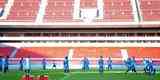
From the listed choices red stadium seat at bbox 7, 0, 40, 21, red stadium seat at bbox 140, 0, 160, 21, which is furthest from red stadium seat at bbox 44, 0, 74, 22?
red stadium seat at bbox 140, 0, 160, 21

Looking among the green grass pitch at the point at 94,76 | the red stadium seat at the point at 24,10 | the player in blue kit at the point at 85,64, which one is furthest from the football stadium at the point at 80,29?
the green grass pitch at the point at 94,76

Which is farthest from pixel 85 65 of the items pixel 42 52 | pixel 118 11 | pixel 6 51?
pixel 118 11

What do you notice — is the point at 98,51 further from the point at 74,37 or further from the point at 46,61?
the point at 46,61

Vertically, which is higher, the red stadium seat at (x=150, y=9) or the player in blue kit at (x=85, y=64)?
the red stadium seat at (x=150, y=9)

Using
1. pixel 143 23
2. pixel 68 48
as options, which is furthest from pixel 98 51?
pixel 143 23

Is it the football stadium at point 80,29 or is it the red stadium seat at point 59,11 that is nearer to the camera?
the football stadium at point 80,29

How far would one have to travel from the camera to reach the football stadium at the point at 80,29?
43094 millimetres

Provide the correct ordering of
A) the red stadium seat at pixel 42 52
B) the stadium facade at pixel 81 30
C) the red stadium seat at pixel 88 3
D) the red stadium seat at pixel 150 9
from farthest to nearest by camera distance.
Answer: the red stadium seat at pixel 88 3 < the red stadium seat at pixel 150 9 < the stadium facade at pixel 81 30 < the red stadium seat at pixel 42 52

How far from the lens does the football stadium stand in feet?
141

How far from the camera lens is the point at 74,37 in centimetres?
4653

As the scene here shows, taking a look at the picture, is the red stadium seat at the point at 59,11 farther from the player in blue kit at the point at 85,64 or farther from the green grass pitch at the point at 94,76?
the green grass pitch at the point at 94,76

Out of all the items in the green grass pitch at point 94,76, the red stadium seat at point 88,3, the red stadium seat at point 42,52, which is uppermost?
the red stadium seat at point 88,3

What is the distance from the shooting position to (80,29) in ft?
154

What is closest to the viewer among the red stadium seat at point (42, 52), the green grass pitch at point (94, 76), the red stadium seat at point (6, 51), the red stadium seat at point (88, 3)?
the green grass pitch at point (94, 76)
